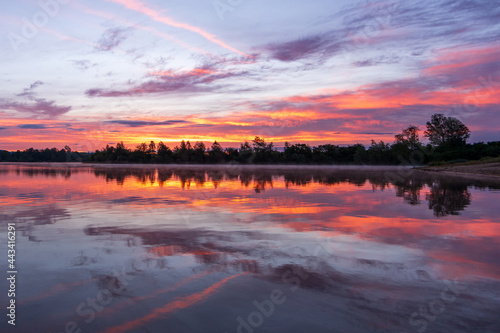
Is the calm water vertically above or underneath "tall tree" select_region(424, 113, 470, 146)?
underneath

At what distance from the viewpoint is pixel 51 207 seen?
15.0m

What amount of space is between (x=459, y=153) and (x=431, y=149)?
22.1 metres

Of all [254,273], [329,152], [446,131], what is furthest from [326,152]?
[254,273]

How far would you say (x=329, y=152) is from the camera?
139125 mm

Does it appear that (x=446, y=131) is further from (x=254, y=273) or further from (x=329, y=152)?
(x=254, y=273)

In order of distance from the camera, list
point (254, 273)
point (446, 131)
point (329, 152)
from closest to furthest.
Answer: point (254, 273) → point (446, 131) → point (329, 152)

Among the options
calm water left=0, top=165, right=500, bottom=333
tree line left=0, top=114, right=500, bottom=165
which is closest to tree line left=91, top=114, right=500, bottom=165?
tree line left=0, top=114, right=500, bottom=165

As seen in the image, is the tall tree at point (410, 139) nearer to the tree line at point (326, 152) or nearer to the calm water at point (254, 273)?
the tree line at point (326, 152)

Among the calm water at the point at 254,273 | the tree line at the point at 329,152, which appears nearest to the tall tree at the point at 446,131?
the tree line at the point at 329,152

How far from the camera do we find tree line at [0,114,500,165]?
100 metres

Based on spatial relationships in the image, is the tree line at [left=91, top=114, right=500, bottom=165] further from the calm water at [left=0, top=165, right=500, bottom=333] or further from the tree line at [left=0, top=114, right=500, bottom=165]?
the calm water at [left=0, top=165, right=500, bottom=333]

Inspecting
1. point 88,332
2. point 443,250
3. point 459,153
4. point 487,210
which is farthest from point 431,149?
point 88,332

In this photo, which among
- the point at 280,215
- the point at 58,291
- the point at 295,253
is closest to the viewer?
the point at 58,291

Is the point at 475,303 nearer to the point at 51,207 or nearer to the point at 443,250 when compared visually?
the point at 443,250
